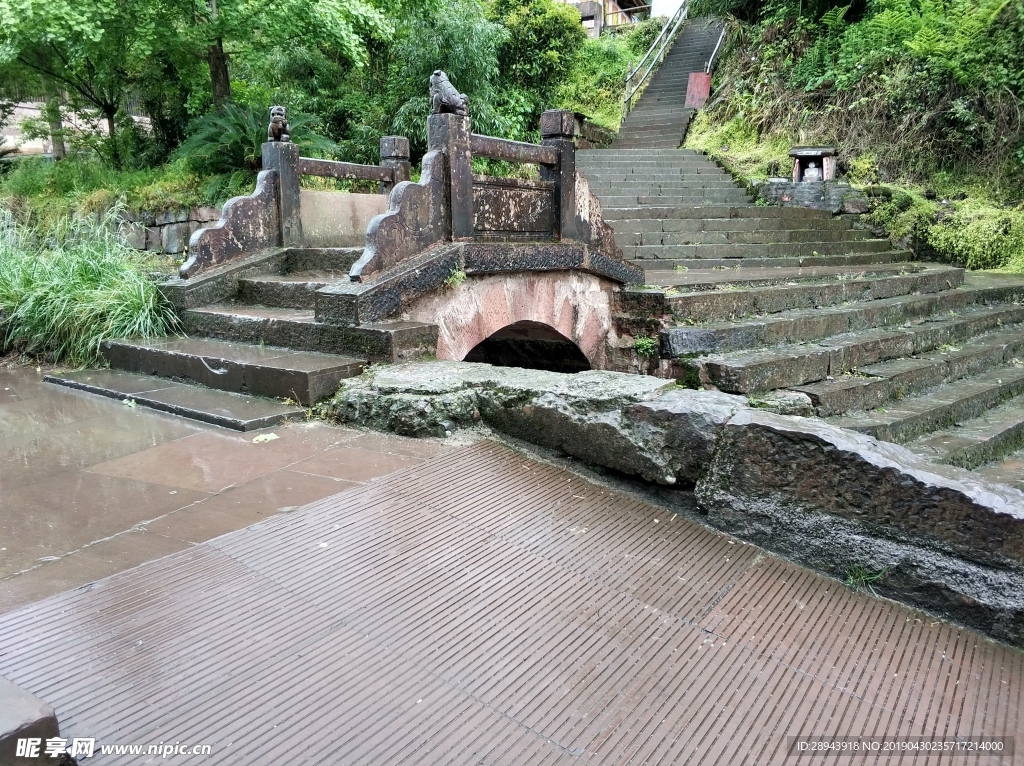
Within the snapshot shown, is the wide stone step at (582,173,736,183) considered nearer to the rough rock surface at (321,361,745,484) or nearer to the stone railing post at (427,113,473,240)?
the stone railing post at (427,113,473,240)

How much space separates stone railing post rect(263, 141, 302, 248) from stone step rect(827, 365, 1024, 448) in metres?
4.79

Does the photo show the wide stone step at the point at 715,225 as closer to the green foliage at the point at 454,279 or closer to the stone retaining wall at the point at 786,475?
the green foliage at the point at 454,279

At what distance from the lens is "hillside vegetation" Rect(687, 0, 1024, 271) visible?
1202cm

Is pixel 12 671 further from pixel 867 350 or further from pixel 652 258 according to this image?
pixel 652 258

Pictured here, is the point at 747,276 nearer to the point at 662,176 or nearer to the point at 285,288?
the point at 285,288

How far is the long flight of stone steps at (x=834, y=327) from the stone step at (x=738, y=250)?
0.02 metres

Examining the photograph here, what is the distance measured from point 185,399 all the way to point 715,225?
844cm

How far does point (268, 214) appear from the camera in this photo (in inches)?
254

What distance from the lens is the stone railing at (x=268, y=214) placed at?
5988mm

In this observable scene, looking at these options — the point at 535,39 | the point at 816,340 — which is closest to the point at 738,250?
the point at 816,340

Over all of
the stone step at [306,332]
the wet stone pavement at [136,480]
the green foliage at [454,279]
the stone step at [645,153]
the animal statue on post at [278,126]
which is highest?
the stone step at [645,153]

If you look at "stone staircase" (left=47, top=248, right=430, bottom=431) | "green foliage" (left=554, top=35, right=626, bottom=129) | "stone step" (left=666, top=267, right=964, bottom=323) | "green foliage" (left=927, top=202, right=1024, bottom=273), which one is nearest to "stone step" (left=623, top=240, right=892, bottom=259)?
"stone step" (left=666, top=267, right=964, bottom=323)

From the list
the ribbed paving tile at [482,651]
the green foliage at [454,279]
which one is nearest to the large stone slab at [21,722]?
the ribbed paving tile at [482,651]

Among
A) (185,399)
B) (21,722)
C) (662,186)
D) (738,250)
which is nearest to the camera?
(21,722)
